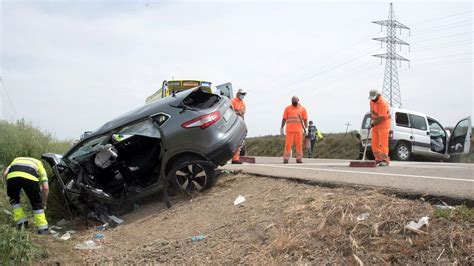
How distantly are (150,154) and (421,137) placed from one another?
10.9 m

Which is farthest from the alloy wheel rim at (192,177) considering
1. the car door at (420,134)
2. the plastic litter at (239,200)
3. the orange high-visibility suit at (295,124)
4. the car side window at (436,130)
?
the car side window at (436,130)

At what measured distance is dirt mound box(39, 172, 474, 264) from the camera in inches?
143

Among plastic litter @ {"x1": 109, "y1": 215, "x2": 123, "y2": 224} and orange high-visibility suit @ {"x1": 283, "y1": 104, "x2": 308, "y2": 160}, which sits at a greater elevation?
orange high-visibility suit @ {"x1": 283, "y1": 104, "x2": 308, "y2": 160}

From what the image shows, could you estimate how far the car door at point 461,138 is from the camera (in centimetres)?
1489

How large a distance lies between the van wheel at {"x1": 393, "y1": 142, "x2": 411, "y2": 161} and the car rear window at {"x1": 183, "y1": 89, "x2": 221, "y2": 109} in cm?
911

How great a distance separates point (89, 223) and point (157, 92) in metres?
12.6

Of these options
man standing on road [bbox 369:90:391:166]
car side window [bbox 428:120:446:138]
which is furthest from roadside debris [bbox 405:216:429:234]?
car side window [bbox 428:120:446:138]

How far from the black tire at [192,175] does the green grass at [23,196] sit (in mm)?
2205

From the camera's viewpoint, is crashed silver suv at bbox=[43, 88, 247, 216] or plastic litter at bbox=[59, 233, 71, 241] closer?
plastic litter at bbox=[59, 233, 71, 241]

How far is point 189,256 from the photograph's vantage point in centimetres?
490

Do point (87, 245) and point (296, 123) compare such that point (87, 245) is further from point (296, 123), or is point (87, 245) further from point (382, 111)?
point (382, 111)

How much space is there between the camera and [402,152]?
14.9 m

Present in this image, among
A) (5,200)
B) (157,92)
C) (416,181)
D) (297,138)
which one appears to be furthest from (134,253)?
(157,92)

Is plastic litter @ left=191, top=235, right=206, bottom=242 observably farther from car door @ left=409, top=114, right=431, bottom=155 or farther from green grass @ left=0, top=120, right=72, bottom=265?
car door @ left=409, top=114, right=431, bottom=155
